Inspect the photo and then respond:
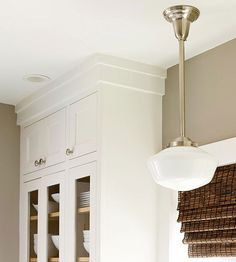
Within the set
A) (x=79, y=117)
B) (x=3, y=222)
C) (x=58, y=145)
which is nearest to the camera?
(x=79, y=117)

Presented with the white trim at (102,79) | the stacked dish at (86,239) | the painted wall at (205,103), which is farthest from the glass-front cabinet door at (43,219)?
the painted wall at (205,103)

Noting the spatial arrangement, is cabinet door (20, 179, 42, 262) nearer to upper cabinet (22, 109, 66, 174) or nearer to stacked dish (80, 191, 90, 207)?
upper cabinet (22, 109, 66, 174)

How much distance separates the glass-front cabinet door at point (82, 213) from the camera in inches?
114

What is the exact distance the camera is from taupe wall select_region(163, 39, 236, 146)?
2.71 m

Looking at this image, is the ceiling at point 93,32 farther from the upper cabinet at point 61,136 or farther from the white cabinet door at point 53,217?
the white cabinet door at point 53,217

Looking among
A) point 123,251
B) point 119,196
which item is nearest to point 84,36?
point 119,196

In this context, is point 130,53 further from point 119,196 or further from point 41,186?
point 41,186

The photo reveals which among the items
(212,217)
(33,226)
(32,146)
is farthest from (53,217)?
(212,217)

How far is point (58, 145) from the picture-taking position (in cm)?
331

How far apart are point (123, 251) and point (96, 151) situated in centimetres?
50

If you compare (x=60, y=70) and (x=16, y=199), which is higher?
(x=60, y=70)

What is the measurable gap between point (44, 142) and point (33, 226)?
51cm

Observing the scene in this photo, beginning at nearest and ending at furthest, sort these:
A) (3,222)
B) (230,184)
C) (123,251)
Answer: (230,184), (123,251), (3,222)

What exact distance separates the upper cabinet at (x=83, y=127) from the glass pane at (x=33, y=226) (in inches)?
22.2
